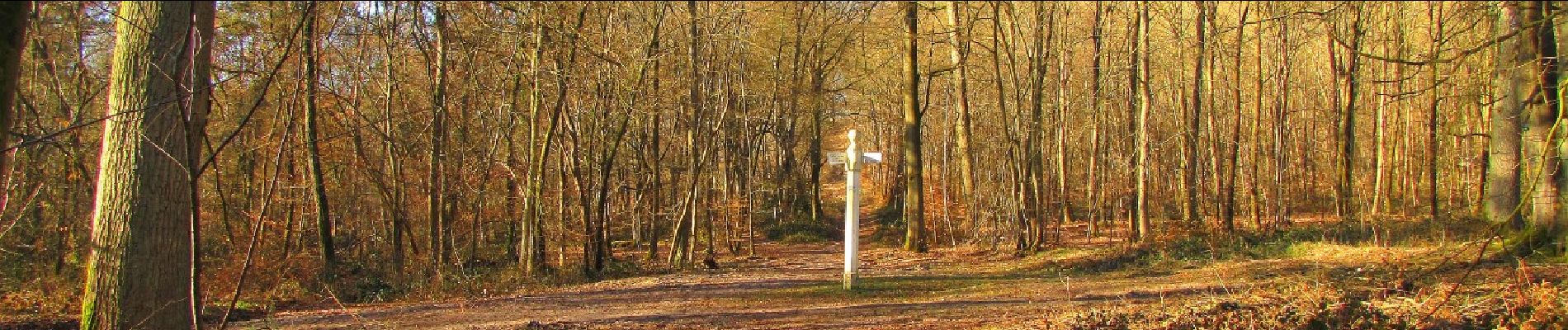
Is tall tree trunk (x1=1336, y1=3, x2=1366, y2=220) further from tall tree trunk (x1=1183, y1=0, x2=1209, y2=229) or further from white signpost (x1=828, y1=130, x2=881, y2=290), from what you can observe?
white signpost (x1=828, y1=130, x2=881, y2=290)

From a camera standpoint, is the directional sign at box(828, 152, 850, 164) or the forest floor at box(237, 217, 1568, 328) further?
the directional sign at box(828, 152, 850, 164)

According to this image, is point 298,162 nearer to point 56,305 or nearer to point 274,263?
point 274,263

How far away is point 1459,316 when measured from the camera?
6852 millimetres

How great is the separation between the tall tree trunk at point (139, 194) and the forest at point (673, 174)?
0.07 ft

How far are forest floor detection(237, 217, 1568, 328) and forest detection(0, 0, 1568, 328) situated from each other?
0.22 feet

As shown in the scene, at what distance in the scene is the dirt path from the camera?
891cm

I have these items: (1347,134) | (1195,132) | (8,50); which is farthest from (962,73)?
(8,50)

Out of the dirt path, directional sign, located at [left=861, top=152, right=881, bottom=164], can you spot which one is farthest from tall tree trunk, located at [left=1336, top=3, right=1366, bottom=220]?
directional sign, located at [left=861, top=152, right=881, bottom=164]

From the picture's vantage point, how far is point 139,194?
659 cm

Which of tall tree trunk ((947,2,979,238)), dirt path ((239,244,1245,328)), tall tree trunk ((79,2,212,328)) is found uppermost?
tall tree trunk ((947,2,979,238))

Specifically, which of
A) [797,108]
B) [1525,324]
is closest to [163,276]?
[1525,324]

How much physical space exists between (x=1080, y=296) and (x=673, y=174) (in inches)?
432

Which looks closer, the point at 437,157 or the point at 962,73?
the point at 437,157

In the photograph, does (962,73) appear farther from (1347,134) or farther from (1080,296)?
(1080,296)
